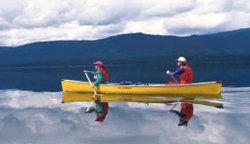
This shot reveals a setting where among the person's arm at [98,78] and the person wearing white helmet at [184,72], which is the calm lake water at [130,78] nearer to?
the person's arm at [98,78]

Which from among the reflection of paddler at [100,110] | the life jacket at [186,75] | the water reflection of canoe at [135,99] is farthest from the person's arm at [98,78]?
the life jacket at [186,75]

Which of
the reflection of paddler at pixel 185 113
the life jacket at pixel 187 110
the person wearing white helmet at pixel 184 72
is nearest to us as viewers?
the reflection of paddler at pixel 185 113

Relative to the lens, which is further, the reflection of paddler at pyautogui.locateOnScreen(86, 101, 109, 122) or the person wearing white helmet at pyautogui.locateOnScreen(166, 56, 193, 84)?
the person wearing white helmet at pyautogui.locateOnScreen(166, 56, 193, 84)

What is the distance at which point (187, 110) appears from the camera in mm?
25312

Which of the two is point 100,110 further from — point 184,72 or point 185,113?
point 184,72

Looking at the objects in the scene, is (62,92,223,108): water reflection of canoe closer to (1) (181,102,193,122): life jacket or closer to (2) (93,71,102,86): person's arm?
(2) (93,71,102,86): person's arm

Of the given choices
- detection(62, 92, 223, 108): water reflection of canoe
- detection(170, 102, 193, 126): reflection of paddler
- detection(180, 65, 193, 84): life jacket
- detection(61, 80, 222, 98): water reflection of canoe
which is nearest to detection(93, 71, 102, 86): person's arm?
detection(61, 80, 222, 98): water reflection of canoe

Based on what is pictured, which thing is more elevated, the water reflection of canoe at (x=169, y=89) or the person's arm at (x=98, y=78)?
the person's arm at (x=98, y=78)

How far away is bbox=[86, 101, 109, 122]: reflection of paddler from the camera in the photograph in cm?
2370

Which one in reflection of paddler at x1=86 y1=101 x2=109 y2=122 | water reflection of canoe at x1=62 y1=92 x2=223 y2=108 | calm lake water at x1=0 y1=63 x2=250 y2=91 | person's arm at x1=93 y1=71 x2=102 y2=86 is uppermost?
person's arm at x1=93 y1=71 x2=102 y2=86

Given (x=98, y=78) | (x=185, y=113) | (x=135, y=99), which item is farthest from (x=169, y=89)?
(x=185, y=113)

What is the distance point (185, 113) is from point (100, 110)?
516 centimetres

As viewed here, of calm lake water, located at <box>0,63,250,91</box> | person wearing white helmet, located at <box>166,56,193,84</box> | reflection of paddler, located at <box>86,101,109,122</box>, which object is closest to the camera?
reflection of paddler, located at <box>86,101,109,122</box>

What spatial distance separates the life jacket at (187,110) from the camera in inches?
903
